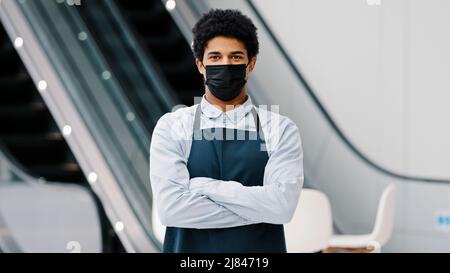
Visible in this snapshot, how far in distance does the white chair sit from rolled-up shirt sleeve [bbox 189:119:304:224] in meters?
1.74

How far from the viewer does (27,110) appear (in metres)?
4.73

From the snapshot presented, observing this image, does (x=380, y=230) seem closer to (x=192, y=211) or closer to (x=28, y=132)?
(x=192, y=211)

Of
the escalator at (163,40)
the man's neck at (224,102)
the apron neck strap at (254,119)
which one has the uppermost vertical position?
the escalator at (163,40)

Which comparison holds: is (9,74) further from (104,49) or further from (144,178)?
(144,178)

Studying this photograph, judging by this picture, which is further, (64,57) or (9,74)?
(9,74)

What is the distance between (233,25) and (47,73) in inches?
100

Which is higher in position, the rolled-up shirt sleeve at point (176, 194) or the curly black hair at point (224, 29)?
the curly black hair at point (224, 29)

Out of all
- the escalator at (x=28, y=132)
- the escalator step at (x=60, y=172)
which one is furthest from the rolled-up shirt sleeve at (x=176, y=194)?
the escalator step at (x=60, y=172)

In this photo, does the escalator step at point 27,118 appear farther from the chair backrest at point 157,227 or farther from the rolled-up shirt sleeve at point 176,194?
the rolled-up shirt sleeve at point 176,194

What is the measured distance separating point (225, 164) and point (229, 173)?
2 cm

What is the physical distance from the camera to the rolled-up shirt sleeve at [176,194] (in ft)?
6.19

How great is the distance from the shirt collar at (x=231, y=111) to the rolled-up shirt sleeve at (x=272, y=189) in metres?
0.11

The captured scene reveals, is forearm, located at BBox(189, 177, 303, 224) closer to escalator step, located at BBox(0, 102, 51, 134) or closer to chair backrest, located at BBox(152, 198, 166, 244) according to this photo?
chair backrest, located at BBox(152, 198, 166, 244)
